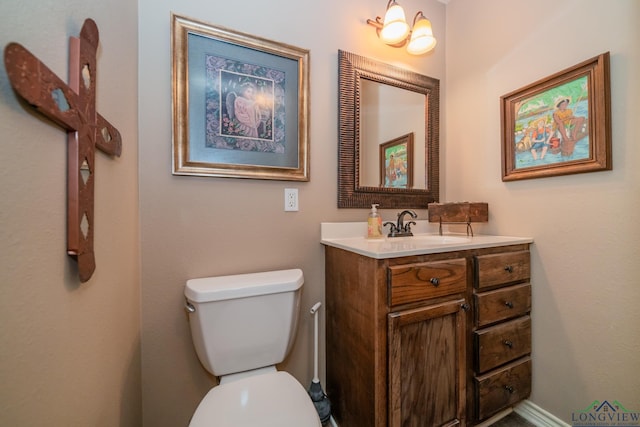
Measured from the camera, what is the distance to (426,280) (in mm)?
963

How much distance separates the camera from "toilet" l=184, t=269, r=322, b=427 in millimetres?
798

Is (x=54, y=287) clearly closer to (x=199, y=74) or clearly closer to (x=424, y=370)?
(x=199, y=74)

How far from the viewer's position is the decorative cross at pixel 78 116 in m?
0.44

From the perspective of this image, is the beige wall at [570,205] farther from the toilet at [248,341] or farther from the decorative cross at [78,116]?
the decorative cross at [78,116]

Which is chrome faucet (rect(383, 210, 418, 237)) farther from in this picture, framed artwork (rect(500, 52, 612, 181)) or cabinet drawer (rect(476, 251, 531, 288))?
framed artwork (rect(500, 52, 612, 181))

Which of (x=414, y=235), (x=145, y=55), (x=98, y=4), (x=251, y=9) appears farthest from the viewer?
(x=414, y=235)

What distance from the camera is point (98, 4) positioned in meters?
0.70

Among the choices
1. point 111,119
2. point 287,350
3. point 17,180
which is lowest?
point 287,350

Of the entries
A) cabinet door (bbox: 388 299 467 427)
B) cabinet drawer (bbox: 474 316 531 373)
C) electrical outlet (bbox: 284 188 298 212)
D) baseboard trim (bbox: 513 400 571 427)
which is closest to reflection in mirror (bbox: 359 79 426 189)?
electrical outlet (bbox: 284 188 298 212)

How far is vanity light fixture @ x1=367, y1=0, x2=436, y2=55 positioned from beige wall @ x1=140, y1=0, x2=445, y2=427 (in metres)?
0.11

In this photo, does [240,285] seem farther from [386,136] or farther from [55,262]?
[386,136]

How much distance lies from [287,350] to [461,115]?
1741 mm

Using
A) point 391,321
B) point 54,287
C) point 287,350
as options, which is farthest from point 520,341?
point 54,287

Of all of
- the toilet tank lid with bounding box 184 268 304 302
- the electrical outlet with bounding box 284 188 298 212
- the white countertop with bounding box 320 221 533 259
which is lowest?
the toilet tank lid with bounding box 184 268 304 302
